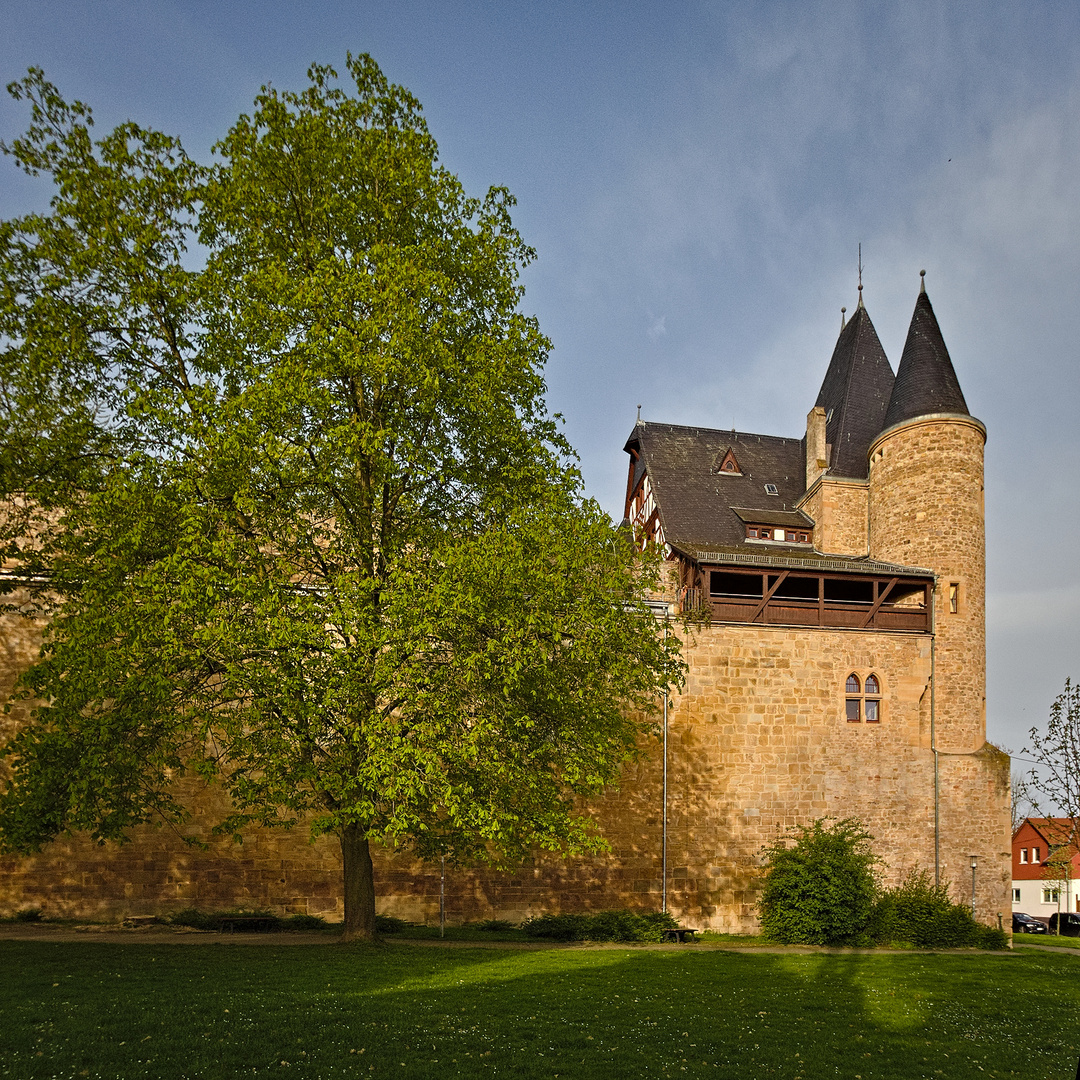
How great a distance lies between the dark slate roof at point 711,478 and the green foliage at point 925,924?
9.01m

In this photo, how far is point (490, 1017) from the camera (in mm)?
8359

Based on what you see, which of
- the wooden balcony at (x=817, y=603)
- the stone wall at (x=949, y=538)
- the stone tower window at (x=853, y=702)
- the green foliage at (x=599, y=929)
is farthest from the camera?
the stone wall at (x=949, y=538)

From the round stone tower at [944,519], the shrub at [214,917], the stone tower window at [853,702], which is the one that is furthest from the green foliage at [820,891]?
the shrub at [214,917]

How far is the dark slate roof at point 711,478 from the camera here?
23750 mm

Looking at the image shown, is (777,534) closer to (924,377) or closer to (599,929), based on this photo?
(924,377)

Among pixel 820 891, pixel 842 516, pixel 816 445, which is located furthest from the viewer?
pixel 816 445

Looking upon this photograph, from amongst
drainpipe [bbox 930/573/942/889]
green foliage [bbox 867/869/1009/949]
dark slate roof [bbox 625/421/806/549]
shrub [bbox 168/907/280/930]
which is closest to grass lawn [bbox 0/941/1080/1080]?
shrub [bbox 168/907/280/930]

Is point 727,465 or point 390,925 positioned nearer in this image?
point 390,925

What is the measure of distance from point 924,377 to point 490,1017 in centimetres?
1955

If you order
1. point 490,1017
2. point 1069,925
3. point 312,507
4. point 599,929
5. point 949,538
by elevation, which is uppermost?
point 949,538

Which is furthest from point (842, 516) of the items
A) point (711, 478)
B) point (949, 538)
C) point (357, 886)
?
point (357, 886)

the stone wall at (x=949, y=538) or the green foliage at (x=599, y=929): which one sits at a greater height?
the stone wall at (x=949, y=538)

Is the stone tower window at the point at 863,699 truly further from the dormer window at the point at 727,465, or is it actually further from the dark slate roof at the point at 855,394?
the dormer window at the point at 727,465

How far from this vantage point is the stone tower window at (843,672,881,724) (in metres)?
20.8
